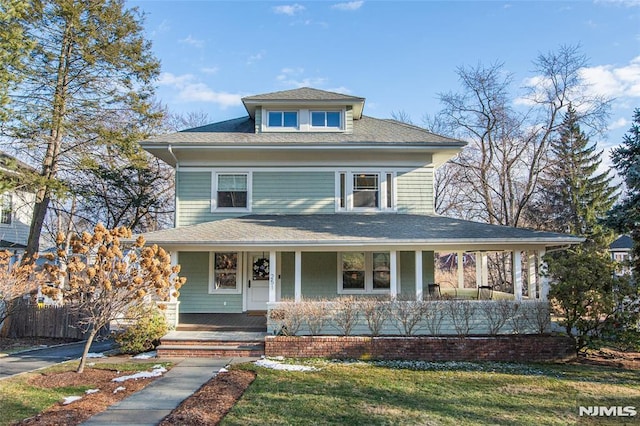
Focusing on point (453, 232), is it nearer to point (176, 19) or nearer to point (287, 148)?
point (287, 148)

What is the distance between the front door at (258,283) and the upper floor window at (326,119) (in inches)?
194

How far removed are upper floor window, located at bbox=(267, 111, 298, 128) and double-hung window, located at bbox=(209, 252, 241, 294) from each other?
15.7ft

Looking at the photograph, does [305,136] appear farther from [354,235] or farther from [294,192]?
[354,235]

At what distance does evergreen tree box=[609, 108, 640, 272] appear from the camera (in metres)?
10.0

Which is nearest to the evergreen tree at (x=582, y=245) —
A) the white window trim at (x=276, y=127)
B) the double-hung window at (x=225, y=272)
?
the white window trim at (x=276, y=127)

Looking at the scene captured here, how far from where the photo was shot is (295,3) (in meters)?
13.2

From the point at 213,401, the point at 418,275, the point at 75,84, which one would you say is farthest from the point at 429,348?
the point at 75,84

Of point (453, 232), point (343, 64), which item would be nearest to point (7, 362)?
point (453, 232)

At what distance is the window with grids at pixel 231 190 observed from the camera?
45.0ft

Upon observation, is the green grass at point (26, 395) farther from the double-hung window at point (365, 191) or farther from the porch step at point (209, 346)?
the double-hung window at point (365, 191)

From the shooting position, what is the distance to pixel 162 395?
22.7ft

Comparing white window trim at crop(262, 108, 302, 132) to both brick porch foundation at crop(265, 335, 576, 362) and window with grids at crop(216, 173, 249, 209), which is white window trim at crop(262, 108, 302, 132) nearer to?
window with grids at crop(216, 173, 249, 209)

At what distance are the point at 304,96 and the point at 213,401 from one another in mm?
10815

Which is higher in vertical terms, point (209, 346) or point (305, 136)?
point (305, 136)
